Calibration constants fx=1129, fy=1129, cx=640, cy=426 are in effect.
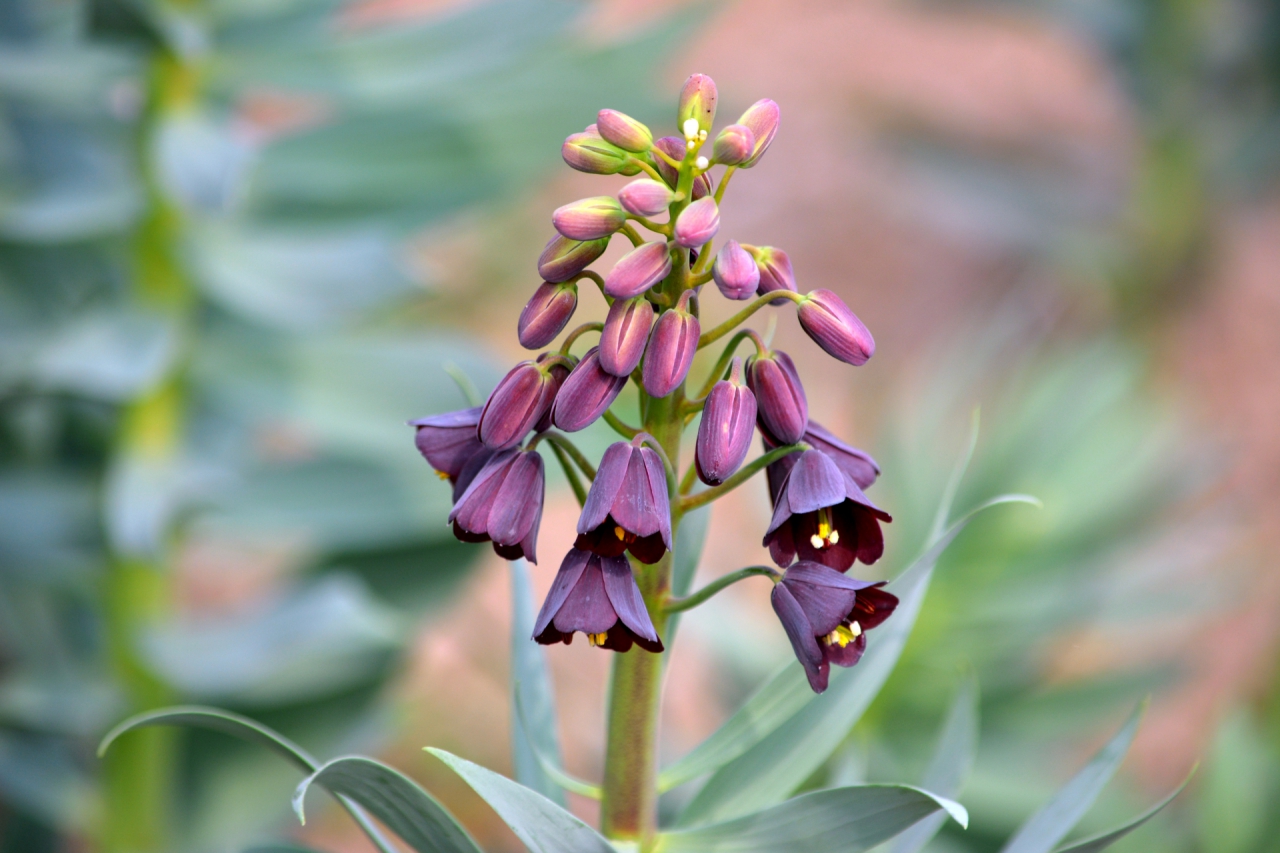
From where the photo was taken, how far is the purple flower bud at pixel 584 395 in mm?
608

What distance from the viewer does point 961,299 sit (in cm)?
362

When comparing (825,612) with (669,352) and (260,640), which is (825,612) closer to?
(669,352)

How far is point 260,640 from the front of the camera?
134cm

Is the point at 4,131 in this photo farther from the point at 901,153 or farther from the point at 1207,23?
the point at 1207,23

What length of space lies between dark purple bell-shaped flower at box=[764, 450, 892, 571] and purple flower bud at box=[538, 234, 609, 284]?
0.17 metres

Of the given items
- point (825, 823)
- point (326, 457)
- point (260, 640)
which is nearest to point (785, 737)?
point (825, 823)

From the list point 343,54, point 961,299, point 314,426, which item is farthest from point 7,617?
point 961,299

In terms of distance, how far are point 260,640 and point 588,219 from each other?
92cm

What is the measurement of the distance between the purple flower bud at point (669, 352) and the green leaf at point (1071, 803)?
0.33 metres

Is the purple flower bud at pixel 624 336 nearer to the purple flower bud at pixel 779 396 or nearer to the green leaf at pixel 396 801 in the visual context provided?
the purple flower bud at pixel 779 396

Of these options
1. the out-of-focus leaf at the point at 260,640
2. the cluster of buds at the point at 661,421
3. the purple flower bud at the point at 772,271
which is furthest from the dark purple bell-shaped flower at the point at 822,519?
the out-of-focus leaf at the point at 260,640

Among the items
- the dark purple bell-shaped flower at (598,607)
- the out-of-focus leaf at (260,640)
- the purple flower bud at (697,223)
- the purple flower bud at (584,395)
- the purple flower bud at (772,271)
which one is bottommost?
the out-of-focus leaf at (260,640)

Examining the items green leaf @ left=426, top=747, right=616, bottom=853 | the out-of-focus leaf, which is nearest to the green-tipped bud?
green leaf @ left=426, top=747, right=616, bottom=853

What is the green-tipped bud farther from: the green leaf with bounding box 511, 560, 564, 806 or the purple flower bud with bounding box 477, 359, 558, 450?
the green leaf with bounding box 511, 560, 564, 806
